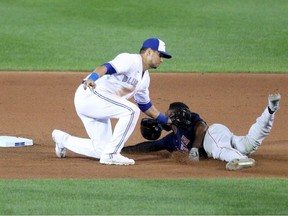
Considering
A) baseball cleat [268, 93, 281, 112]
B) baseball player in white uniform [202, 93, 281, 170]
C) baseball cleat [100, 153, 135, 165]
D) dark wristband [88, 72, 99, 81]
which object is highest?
dark wristband [88, 72, 99, 81]

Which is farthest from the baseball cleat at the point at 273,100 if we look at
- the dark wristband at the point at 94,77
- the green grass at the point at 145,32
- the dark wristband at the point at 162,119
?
the green grass at the point at 145,32

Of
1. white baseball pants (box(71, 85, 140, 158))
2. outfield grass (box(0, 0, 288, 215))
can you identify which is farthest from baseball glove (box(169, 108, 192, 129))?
outfield grass (box(0, 0, 288, 215))

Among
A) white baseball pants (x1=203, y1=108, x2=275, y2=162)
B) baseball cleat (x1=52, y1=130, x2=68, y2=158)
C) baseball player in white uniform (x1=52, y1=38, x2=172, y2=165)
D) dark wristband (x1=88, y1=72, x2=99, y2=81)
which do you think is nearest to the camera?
dark wristband (x1=88, y1=72, x2=99, y2=81)

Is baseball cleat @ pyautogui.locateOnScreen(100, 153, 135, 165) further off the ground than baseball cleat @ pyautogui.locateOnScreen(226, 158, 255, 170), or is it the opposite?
baseball cleat @ pyautogui.locateOnScreen(226, 158, 255, 170)

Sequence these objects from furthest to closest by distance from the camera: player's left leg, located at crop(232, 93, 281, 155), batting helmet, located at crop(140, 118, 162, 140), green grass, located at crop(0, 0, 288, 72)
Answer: green grass, located at crop(0, 0, 288, 72) < batting helmet, located at crop(140, 118, 162, 140) < player's left leg, located at crop(232, 93, 281, 155)

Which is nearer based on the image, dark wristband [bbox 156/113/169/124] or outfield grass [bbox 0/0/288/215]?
outfield grass [bbox 0/0/288/215]

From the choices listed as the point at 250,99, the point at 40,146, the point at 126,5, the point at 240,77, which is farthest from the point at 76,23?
the point at 40,146

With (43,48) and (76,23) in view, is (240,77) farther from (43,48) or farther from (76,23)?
(76,23)

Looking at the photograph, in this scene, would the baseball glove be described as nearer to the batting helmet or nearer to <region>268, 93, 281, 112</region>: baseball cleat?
the batting helmet
